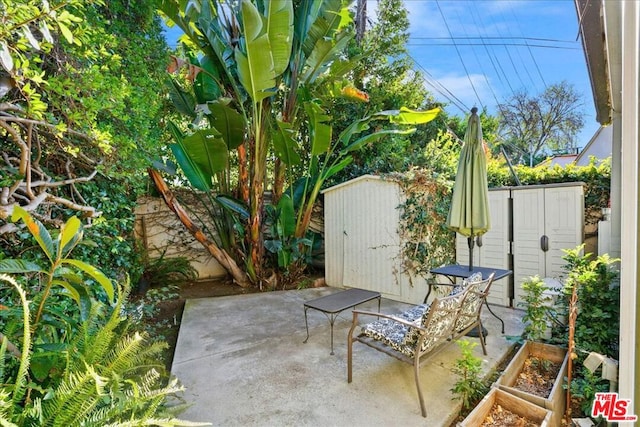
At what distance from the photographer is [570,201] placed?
4551 mm

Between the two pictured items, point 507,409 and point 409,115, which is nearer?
point 507,409

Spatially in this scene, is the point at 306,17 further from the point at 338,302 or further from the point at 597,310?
the point at 597,310

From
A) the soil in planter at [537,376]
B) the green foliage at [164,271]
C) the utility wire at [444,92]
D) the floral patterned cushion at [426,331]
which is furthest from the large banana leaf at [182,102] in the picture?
the utility wire at [444,92]

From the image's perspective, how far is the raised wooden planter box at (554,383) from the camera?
2273mm

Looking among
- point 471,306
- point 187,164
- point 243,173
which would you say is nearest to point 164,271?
point 187,164

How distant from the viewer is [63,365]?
6.02 feet

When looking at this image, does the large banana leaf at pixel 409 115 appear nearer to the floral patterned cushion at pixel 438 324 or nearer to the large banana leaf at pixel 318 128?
the large banana leaf at pixel 318 128

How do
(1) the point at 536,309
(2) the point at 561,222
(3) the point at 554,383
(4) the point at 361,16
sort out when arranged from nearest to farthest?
(3) the point at 554,383 < (1) the point at 536,309 < (2) the point at 561,222 < (4) the point at 361,16

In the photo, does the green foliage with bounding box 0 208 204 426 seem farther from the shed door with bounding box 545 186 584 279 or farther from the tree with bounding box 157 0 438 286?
the shed door with bounding box 545 186 584 279

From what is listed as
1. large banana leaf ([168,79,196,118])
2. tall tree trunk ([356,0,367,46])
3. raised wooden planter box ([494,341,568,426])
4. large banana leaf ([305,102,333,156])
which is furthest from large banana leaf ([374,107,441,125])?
tall tree trunk ([356,0,367,46])

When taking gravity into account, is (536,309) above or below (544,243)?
below

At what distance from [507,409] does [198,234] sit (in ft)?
17.8

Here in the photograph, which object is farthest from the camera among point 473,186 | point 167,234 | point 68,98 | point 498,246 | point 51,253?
point 167,234

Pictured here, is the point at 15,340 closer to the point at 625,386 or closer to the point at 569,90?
the point at 625,386
